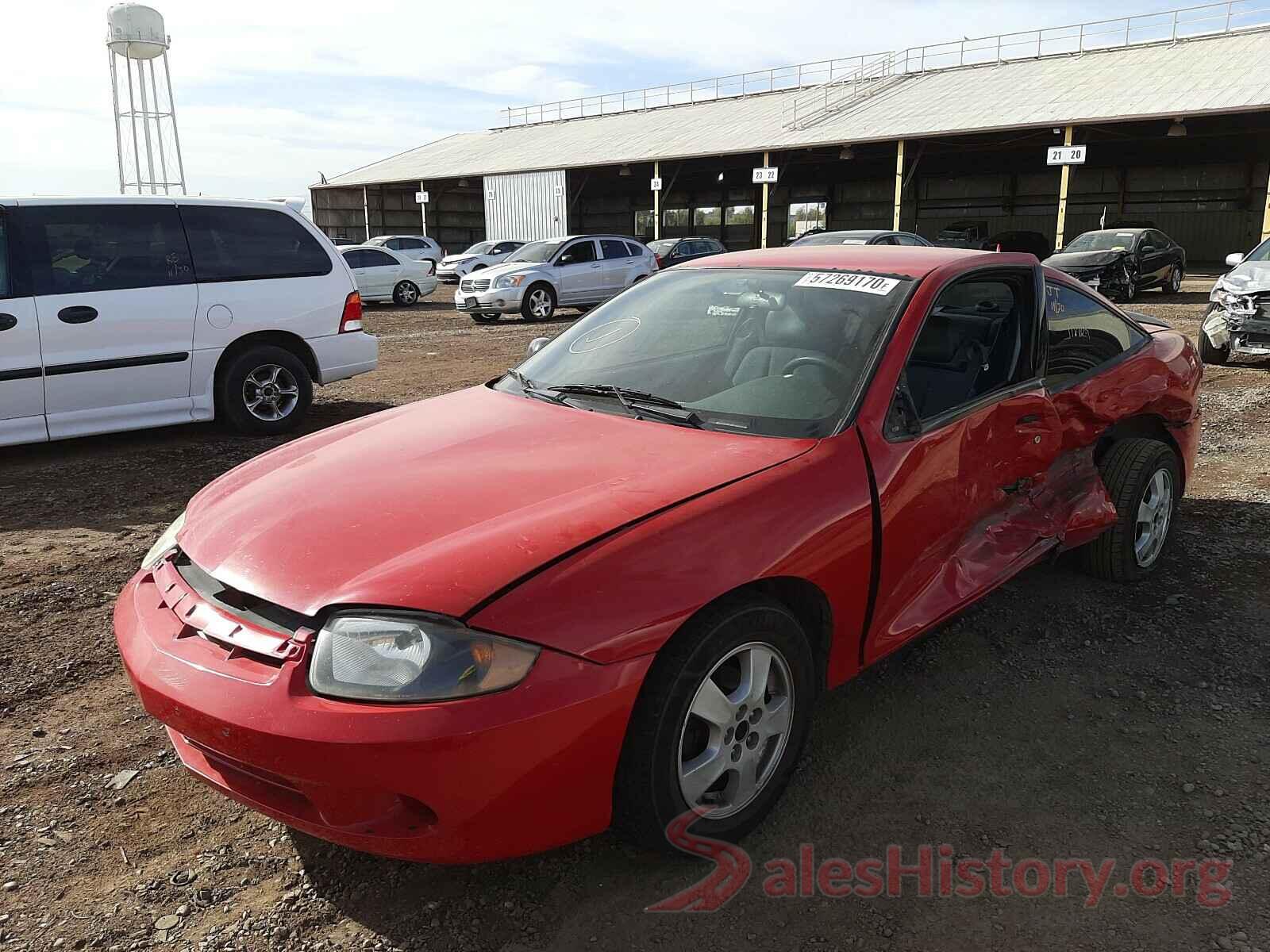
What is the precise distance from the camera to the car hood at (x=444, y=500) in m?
2.13

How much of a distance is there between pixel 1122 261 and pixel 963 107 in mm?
11079

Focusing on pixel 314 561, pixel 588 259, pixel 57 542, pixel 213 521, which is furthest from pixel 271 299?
pixel 588 259

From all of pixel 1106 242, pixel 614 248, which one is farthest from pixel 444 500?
pixel 1106 242

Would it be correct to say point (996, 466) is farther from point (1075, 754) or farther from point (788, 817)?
point (788, 817)

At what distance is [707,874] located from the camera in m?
2.39

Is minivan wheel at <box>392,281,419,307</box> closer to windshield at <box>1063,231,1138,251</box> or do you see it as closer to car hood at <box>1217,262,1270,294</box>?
windshield at <box>1063,231,1138,251</box>

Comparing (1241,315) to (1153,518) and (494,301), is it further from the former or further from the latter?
(494,301)

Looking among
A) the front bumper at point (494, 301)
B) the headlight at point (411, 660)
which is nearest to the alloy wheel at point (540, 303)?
the front bumper at point (494, 301)

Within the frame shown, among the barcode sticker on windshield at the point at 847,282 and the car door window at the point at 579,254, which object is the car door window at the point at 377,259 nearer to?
the car door window at the point at 579,254

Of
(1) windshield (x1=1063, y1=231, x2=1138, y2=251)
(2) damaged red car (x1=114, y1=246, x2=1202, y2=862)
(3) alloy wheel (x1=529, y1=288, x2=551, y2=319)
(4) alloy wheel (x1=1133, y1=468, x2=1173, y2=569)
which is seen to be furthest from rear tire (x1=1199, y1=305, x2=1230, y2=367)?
(3) alloy wheel (x1=529, y1=288, x2=551, y2=319)

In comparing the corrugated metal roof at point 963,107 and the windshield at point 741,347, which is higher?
the corrugated metal roof at point 963,107

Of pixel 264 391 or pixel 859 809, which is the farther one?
pixel 264 391

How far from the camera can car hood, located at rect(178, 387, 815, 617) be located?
213 centimetres

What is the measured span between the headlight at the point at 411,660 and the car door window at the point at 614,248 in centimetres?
1693
